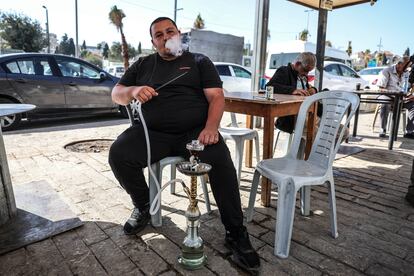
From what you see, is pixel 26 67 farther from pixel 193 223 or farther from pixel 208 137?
pixel 193 223

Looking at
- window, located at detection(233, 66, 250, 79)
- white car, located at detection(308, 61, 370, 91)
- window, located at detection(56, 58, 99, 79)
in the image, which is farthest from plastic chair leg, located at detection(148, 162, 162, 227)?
white car, located at detection(308, 61, 370, 91)

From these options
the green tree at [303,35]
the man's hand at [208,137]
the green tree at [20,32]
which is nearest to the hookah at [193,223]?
the man's hand at [208,137]

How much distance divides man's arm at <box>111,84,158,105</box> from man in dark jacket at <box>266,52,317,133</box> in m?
1.69

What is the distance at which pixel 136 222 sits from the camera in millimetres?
1892

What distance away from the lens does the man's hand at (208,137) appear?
5.78ft

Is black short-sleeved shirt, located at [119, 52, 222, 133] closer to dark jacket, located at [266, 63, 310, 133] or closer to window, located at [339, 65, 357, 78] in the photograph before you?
dark jacket, located at [266, 63, 310, 133]

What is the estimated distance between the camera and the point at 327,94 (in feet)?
6.88

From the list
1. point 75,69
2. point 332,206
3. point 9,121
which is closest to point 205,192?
point 332,206

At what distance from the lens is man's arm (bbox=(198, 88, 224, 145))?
1.77 meters

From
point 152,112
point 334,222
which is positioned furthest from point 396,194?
point 152,112

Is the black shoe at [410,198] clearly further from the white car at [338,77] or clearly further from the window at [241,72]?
the window at [241,72]

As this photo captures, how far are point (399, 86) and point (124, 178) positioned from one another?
5.46 meters

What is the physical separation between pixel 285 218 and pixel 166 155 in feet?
2.63

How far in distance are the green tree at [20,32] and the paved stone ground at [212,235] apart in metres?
21.4
